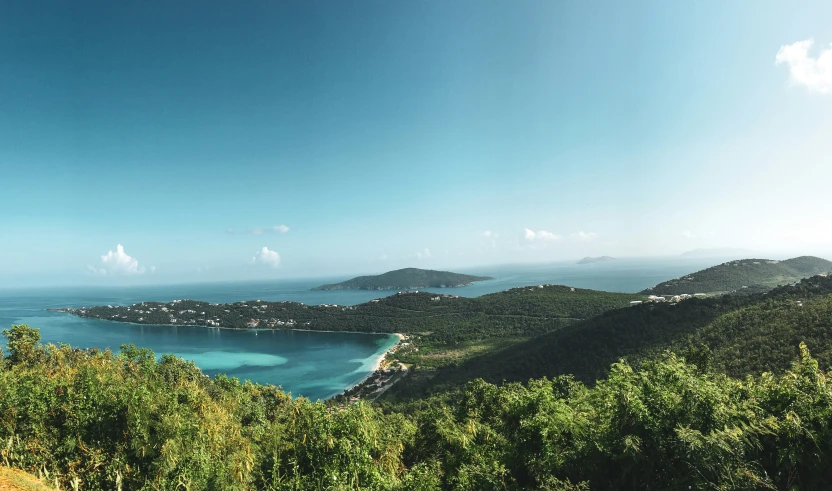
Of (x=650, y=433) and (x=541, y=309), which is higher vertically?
(x=650, y=433)

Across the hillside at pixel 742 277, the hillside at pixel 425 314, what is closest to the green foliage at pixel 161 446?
the hillside at pixel 425 314

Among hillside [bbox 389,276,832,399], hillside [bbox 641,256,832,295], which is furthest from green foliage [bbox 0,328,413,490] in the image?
hillside [bbox 641,256,832,295]

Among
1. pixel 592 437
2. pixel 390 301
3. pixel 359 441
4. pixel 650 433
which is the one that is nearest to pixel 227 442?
pixel 359 441

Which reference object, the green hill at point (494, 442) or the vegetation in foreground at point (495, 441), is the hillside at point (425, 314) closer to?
the green hill at point (494, 442)

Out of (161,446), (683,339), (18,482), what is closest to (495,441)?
(161,446)

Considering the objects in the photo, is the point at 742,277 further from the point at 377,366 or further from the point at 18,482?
the point at 18,482

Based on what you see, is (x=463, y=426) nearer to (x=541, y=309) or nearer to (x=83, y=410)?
(x=83, y=410)

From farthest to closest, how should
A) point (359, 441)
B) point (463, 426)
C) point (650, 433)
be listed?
point (463, 426) → point (359, 441) → point (650, 433)
